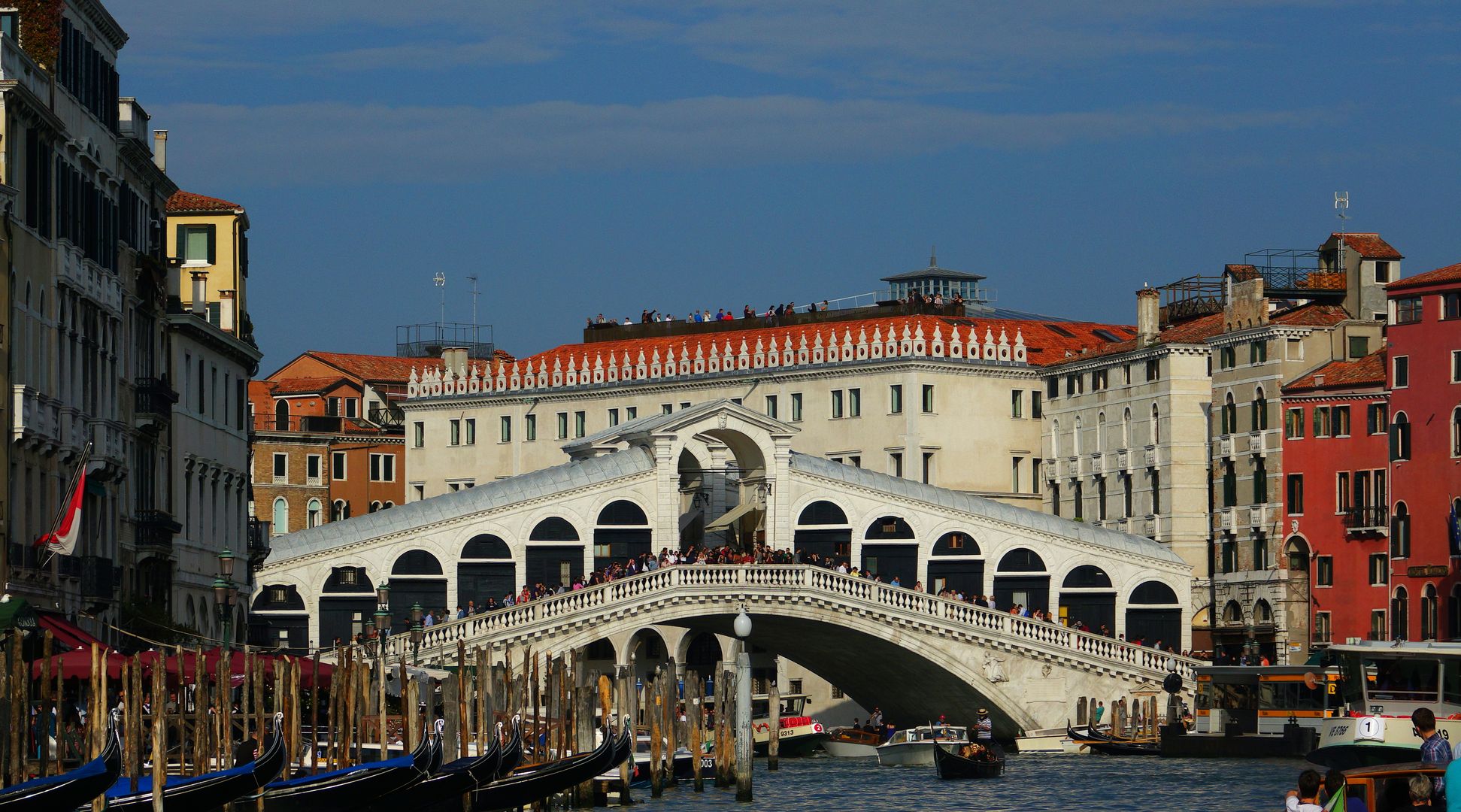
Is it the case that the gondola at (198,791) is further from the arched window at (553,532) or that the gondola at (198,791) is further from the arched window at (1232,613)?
the arched window at (1232,613)

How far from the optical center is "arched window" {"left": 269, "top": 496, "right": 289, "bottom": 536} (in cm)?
9638

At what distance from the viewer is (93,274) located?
44.5 m

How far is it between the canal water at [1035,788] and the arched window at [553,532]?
31.6 ft

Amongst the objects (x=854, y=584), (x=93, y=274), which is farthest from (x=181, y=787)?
(x=854, y=584)

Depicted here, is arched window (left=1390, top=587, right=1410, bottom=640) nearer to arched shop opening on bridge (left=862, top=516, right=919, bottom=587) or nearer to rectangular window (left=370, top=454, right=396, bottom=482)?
arched shop opening on bridge (left=862, top=516, right=919, bottom=587)

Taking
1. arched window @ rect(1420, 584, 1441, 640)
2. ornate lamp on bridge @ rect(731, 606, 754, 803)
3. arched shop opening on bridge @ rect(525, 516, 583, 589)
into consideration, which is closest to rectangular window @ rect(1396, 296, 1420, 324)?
arched window @ rect(1420, 584, 1441, 640)

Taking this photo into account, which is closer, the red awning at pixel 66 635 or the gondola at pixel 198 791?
the gondola at pixel 198 791

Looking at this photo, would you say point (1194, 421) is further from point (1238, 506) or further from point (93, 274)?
point (93, 274)

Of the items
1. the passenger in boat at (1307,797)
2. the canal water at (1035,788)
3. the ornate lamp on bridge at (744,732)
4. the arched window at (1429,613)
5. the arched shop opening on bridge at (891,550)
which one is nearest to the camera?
the passenger in boat at (1307,797)

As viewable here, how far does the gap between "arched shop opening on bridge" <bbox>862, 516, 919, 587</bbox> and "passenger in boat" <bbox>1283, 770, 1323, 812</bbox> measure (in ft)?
154

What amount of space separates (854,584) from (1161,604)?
10.4m

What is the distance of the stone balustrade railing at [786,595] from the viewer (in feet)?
213

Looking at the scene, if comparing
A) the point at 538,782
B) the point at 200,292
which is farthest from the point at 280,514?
the point at 538,782

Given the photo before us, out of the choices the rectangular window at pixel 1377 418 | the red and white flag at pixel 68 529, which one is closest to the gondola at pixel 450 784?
the red and white flag at pixel 68 529
